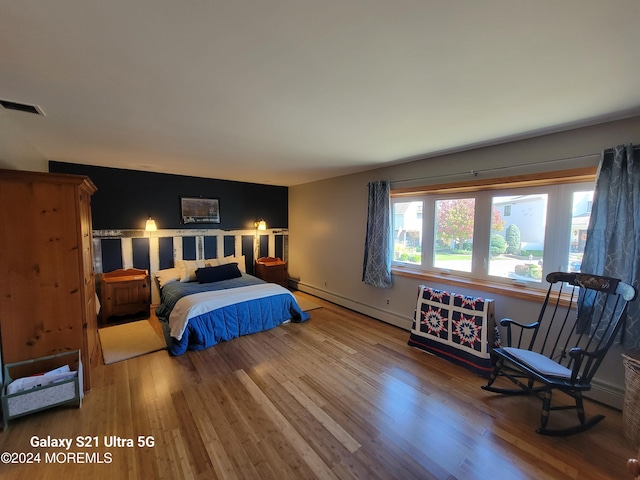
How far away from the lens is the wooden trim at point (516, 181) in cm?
228

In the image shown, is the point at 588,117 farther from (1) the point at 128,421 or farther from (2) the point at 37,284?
(2) the point at 37,284

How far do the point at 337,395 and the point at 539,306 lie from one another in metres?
2.15

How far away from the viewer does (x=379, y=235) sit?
12.5ft

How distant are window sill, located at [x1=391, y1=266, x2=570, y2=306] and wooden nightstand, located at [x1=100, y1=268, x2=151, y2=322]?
3.86 m

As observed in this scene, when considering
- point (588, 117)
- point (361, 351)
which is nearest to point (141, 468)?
point (361, 351)

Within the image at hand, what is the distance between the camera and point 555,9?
40.3 inches

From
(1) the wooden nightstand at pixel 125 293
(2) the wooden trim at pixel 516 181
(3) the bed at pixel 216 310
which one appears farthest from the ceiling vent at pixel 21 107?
(2) the wooden trim at pixel 516 181

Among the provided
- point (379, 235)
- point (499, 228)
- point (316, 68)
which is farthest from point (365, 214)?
point (316, 68)

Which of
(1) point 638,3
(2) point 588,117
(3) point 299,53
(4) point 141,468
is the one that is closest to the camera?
(1) point 638,3

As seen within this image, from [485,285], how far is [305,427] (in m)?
2.37

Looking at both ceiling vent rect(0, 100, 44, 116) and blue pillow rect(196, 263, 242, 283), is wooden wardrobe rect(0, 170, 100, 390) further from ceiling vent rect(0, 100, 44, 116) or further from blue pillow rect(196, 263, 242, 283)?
blue pillow rect(196, 263, 242, 283)

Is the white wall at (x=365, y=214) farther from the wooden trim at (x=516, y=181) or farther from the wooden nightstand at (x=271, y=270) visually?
the wooden nightstand at (x=271, y=270)

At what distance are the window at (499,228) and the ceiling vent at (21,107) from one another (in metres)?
3.79

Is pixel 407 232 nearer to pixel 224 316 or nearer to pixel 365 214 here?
pixel 365 214
